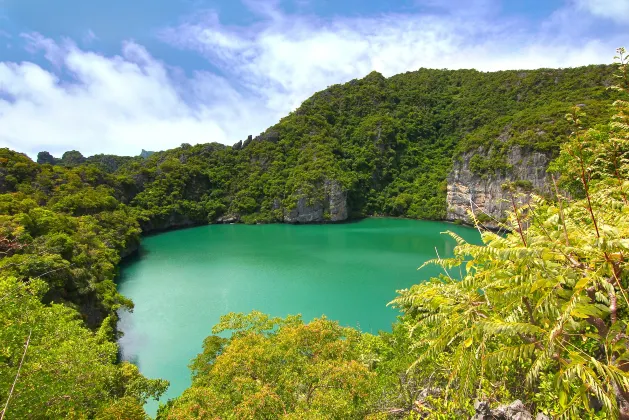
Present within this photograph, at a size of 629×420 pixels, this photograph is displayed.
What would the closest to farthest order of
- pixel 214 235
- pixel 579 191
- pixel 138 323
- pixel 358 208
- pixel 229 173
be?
pixel 579 191
pixel 138 323
pixel 214 235
pixel 358 208
pixel 229 173

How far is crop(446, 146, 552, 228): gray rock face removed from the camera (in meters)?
41.3

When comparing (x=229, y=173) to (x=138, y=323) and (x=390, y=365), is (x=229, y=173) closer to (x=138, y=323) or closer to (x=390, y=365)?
(x=138, y=323)

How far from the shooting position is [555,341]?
2059mm

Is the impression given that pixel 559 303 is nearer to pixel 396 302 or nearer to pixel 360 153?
pixel 396 302

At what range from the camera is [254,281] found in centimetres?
2602

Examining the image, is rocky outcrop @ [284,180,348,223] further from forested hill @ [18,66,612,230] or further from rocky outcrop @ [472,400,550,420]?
rocky outcrop @ [472,400,550,420]

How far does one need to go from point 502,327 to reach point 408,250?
110 ft

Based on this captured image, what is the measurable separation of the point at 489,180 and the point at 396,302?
48589 mm

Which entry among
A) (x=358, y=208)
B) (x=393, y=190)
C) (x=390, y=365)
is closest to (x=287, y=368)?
(x=390, y=365)

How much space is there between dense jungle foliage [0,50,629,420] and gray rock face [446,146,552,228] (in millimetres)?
1628

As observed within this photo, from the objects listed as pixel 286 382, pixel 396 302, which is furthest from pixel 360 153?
pixel 396 302

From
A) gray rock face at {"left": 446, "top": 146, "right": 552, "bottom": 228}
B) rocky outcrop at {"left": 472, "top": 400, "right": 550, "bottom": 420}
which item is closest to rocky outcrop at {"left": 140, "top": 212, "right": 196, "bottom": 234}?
gray rock face at {"left": 446, "top": 146, "right": 552, "bottom": 228}

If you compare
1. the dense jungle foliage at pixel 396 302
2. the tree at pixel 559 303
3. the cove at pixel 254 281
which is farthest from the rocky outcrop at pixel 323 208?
the tree at pixel 559 303

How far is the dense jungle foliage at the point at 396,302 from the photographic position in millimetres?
2184
